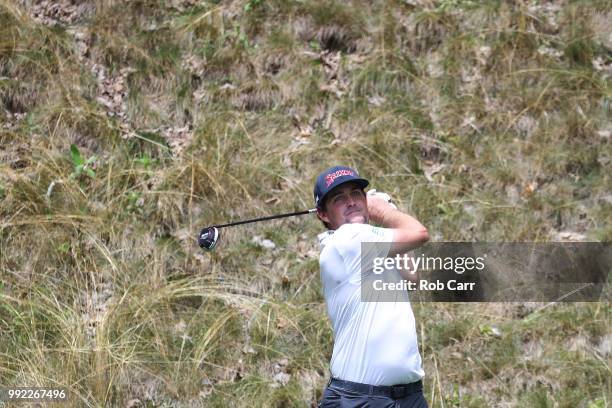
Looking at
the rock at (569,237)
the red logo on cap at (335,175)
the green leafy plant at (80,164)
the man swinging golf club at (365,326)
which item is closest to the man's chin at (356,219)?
the man swinging golf club at (365,326)

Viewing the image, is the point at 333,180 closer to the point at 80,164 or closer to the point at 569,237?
the point at 569,237

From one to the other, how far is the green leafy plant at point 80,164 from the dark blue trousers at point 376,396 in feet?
13.5

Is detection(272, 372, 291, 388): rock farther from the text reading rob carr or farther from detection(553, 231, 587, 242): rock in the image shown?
detection(553, 231, 587, 242): rock

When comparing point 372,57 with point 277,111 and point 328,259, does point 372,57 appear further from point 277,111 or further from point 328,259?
point 328,259

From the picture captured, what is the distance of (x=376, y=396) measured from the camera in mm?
3939

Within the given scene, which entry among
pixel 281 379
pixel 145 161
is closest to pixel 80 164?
pixel 145 161

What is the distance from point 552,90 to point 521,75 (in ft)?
1.18

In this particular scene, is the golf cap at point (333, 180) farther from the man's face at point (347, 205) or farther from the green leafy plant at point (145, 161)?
the green leafy plant at point (145, 161)

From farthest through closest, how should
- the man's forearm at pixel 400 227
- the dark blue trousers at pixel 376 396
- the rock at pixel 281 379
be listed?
the rock at pixel 281 379 → the man's forearm at pixel 400 227 → the dark blue trousers at pixel 376 396

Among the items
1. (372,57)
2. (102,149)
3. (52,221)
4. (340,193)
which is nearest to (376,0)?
(372,57)

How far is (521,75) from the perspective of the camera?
8.18 metres

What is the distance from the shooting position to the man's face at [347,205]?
4301mm

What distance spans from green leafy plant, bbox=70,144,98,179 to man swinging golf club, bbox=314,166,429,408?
374 centimetres

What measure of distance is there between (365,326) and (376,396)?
0.34m
